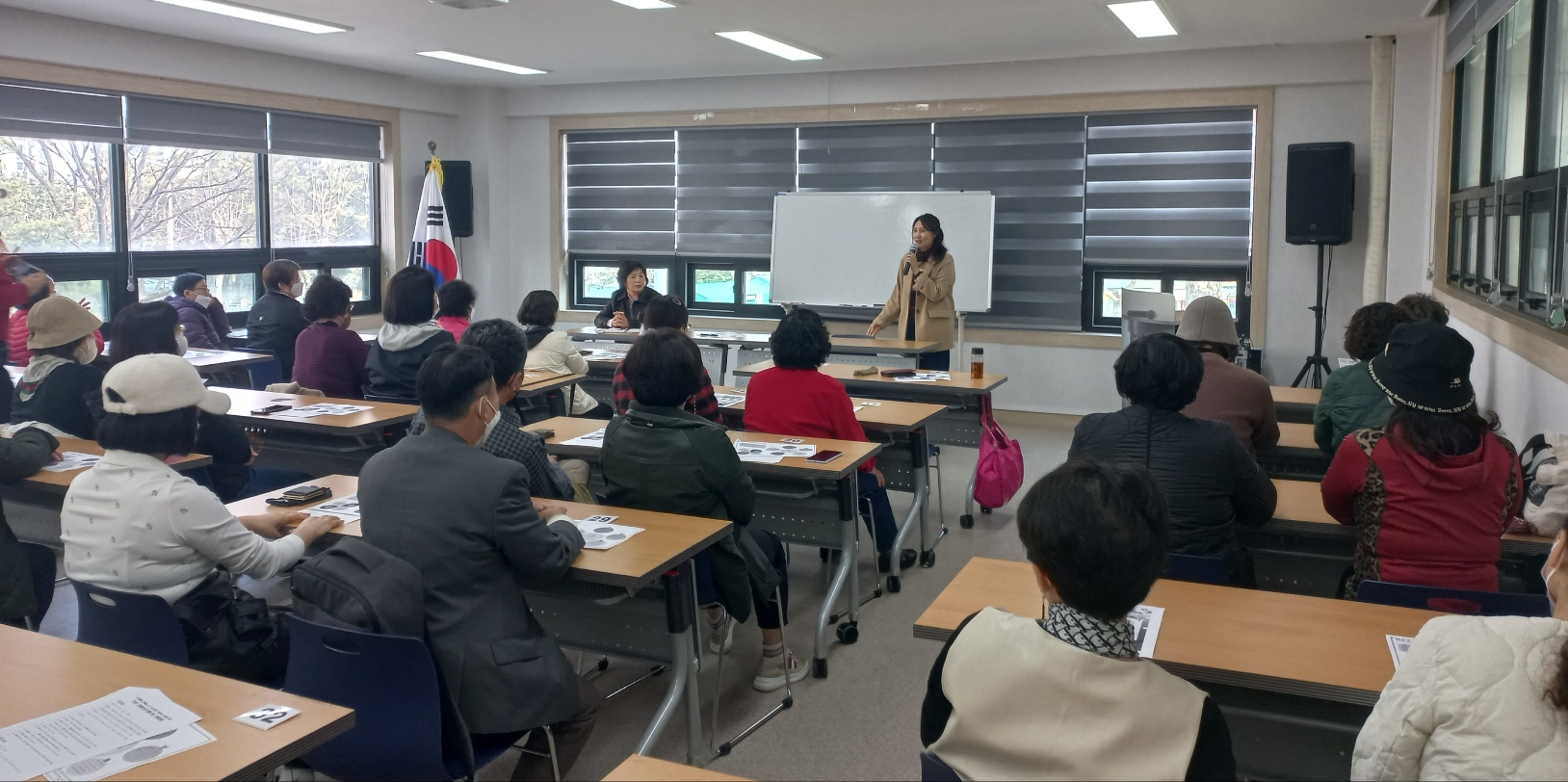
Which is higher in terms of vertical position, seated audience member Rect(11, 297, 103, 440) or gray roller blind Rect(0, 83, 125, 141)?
gray roller blind Rect(0, 83, 125, 141)

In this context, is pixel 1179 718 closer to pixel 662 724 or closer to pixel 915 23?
pixel 662 724

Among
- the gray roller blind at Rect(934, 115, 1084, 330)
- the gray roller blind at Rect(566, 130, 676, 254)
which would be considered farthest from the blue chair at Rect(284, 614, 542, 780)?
the gray roller blind at Rect(566, 130, 676, 254)

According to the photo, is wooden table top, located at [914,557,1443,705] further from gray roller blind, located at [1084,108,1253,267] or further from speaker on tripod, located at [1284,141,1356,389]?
gray roller blind, located at [1084,108,1253,267]

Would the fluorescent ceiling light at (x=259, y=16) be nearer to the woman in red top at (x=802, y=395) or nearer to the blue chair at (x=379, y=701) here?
the woman in red top at (x=802, y=395)

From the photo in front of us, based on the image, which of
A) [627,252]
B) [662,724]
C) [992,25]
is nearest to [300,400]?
[662,724]

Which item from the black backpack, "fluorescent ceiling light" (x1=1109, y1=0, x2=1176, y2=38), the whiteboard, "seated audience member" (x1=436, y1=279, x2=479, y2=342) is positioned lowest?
the black backpack

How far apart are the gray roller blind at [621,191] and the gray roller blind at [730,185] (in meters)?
0.15

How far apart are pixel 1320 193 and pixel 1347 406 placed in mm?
4273

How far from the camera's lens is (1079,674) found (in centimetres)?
139

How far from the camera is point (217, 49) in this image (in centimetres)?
803

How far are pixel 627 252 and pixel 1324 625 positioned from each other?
28.5 feet

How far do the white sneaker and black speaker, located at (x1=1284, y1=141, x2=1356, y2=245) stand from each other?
547cm

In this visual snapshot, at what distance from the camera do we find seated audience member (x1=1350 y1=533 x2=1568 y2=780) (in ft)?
4.36

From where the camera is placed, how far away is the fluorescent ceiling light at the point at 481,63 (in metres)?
8.23
